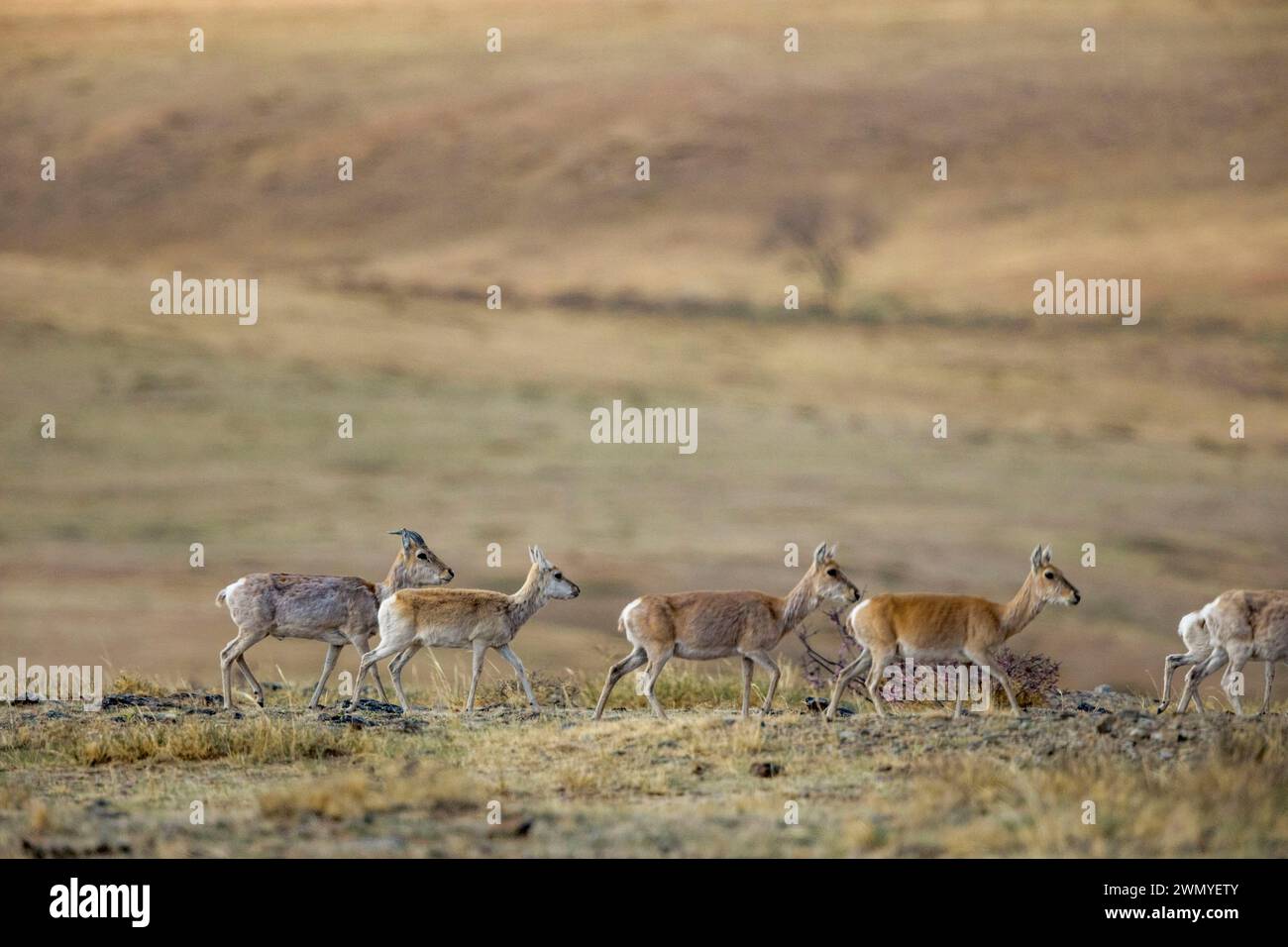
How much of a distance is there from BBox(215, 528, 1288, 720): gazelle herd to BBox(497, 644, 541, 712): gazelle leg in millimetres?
21

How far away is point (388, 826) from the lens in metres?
17.0

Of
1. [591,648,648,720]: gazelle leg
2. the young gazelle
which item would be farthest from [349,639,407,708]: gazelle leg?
[591,648,648,720]: gazelle leg

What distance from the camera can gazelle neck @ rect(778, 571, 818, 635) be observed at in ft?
73.8

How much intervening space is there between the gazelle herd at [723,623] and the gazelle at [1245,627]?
0.02 m

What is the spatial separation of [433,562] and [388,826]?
9.13 m

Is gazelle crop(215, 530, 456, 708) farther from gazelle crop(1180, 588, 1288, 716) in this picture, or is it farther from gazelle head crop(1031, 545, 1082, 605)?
gazelle crop(1180, 588, 1288, 716)

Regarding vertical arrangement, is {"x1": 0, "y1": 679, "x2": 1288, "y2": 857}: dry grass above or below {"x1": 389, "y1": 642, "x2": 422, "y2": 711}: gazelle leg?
below

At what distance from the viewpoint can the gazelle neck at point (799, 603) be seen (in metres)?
22.5

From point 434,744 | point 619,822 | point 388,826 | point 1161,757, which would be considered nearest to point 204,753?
point 434,744

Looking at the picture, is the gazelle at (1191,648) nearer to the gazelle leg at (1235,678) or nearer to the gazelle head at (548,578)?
the gazelle leg at (1235,678)

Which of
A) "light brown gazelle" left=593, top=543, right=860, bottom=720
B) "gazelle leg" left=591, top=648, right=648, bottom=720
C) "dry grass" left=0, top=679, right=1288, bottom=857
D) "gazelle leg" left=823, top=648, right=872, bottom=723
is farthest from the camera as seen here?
"gazelle leg" left=591, top=648, right=648, bottom=720

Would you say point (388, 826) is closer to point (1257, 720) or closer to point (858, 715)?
point (858, 715)

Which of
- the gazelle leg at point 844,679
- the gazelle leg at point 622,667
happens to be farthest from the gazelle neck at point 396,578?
the gazelle leg at point 844,679

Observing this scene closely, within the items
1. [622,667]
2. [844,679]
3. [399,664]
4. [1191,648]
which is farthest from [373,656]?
[1191,648]
